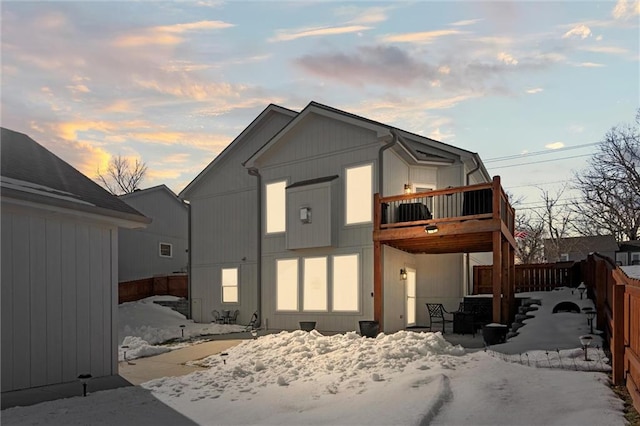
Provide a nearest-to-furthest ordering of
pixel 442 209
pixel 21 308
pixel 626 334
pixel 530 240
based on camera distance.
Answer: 1. pixel 626 334
2. pixel 21 308
3. pixel 442 209
4. pixel 530 240

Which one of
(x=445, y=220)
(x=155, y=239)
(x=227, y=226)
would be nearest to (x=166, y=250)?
(x=155, y=239)

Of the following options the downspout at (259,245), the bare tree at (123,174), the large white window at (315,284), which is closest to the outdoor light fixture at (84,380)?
the large white window at (315,284)

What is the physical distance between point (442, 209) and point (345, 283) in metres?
3.35

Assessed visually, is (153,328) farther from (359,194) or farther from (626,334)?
(626,334)

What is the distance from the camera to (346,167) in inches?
524

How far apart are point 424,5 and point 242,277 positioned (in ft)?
32.5

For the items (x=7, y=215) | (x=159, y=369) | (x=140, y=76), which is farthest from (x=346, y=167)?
(x=7, y=215)

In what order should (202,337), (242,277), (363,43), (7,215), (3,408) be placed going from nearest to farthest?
(3,408)
(7,215)
(363,43)
(202,337)
(242,277)

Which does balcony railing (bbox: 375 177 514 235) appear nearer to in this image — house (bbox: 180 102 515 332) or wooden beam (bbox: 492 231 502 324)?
house (bbox: 180 102 515 332)

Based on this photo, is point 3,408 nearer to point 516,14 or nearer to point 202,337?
point 202,337

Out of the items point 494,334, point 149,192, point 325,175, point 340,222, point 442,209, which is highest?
point 149,192

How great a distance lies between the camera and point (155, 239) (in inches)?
917

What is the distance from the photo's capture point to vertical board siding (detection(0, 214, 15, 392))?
5742 mm

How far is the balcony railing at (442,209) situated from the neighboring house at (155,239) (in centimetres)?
1201
